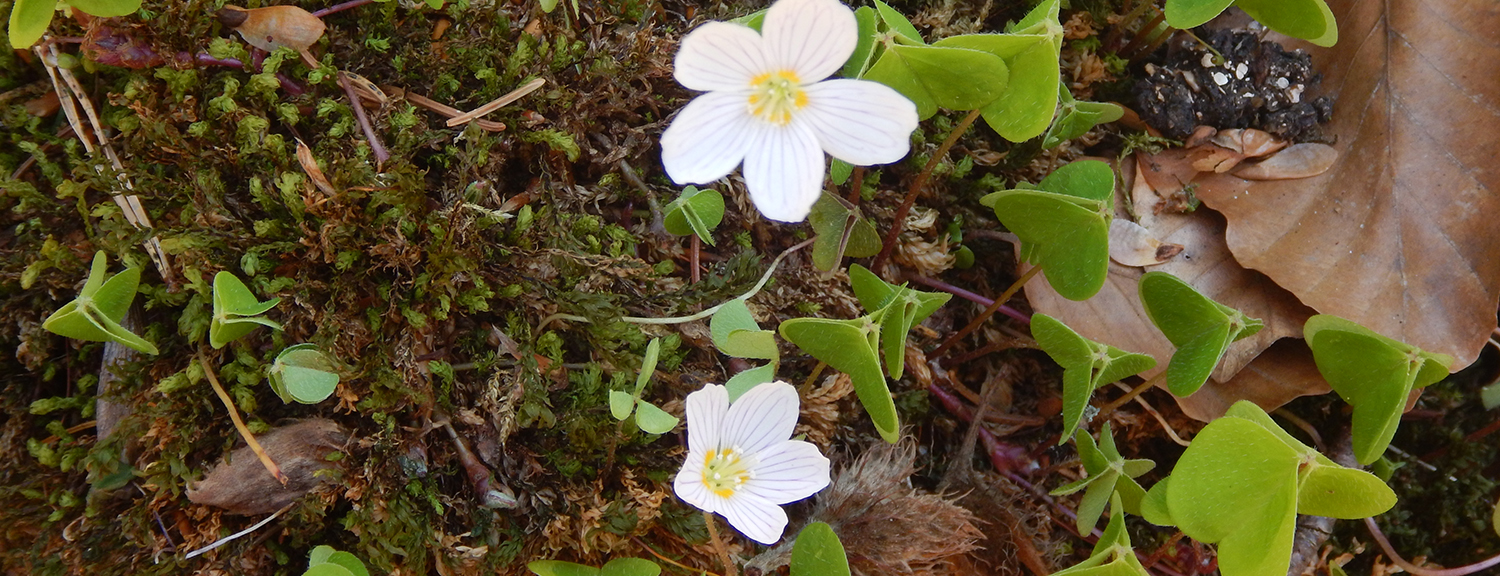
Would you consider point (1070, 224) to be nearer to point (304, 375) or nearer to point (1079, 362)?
point (1079, 362)

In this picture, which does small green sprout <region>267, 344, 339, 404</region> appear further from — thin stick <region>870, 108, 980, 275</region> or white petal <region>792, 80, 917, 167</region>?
thin stick <region>870, 108, 980, 275</region>

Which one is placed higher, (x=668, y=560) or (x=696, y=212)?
(x=696, y=212)

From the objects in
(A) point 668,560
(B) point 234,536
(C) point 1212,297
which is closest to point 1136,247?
(C) point 1212,297

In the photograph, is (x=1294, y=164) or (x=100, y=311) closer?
(x=100, y=311)

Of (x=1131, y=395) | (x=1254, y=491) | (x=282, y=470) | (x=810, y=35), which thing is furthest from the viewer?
(x=1131, y=395)

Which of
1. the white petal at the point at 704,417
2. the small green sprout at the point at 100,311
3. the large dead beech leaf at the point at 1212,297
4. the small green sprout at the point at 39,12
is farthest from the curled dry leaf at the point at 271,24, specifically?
the large dead beech leaf at the point at 1212,297

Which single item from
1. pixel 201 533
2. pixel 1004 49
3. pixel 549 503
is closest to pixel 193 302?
pixel 201 533

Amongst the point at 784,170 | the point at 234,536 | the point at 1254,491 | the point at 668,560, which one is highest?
the point at 784,170
